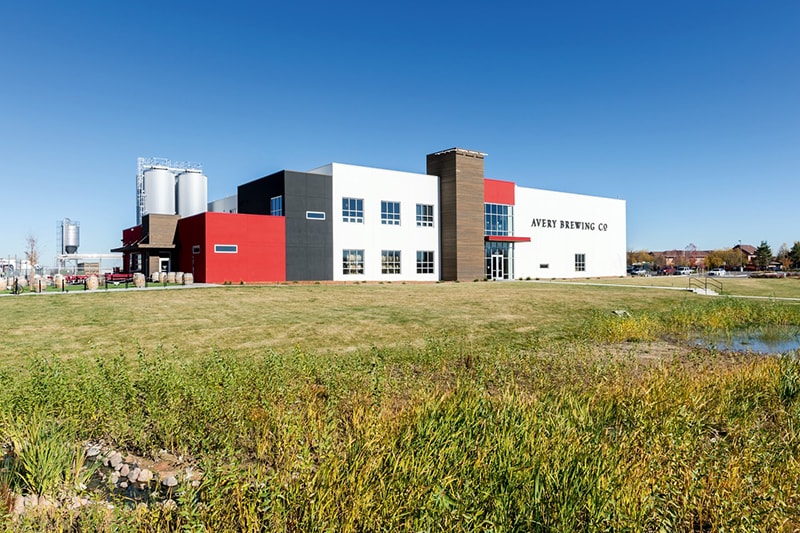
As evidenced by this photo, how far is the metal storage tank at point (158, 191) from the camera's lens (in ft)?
185

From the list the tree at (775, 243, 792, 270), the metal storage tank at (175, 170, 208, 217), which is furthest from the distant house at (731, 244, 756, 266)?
the metal storage tank at (175, 170, 208, 217)

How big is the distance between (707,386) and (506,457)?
14.0 feet

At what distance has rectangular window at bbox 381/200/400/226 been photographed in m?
41.1

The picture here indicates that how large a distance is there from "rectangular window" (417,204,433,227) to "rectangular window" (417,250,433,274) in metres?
2.54

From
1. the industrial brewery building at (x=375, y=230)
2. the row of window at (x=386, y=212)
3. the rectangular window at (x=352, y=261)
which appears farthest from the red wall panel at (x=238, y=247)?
the row of window at (x=386, y=212)

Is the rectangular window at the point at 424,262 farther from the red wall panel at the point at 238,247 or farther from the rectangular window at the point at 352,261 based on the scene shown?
the red wall panel at the point at 238,247

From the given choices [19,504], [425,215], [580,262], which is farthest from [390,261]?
[19,504]

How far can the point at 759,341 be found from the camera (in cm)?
1358

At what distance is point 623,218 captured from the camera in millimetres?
60344

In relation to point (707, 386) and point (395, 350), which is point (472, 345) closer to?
point (395, 350)

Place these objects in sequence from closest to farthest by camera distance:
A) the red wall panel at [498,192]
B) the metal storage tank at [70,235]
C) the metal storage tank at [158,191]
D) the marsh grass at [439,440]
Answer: the marsh grass at [439,440] < the red wall panel at [498,192] < the metal storage tank at [158,191] < the metal storage tank at [70,235]

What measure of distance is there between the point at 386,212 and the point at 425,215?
14.0ft

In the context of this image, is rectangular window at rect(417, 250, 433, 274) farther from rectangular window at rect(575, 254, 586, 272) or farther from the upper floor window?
rectangular window at rect(575, 254, 586, 272)

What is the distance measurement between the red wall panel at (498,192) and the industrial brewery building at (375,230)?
99mm
